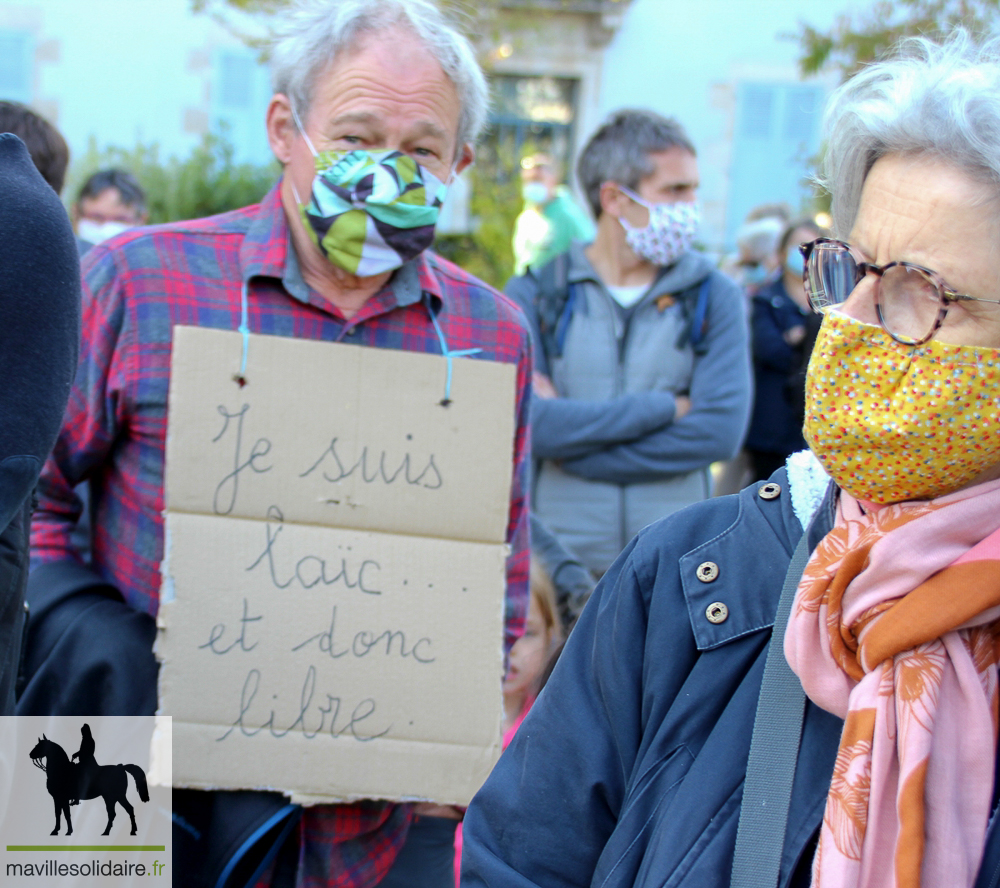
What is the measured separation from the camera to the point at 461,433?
2021 millimetres

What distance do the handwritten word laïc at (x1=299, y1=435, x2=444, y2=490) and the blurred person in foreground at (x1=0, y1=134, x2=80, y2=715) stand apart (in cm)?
59

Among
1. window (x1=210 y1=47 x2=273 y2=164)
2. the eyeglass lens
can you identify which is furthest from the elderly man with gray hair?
window (x1=210 y1=47 x2=273 y2=164)

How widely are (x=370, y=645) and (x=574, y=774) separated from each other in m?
0.67

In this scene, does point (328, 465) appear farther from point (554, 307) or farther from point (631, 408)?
point (554, 307)

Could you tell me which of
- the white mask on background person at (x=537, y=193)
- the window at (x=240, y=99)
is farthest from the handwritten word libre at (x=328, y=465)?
the window at (x=240, y=99)

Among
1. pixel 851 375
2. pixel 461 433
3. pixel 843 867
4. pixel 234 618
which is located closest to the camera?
pixel 843 867

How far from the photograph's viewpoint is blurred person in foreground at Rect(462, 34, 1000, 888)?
46.2 inches

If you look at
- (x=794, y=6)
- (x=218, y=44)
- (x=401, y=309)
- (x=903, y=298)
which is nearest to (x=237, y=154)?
(x=218, y=44)

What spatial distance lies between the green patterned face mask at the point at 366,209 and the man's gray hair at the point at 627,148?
179cm

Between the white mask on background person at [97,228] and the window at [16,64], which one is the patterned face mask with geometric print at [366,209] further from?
the window at [16,64]

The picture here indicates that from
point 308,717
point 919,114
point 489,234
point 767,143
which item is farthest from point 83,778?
point 767,143

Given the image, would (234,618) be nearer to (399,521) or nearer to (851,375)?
(399,521)

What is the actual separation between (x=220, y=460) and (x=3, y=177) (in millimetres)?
672

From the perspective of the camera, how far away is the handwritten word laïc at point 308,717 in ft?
6.22
